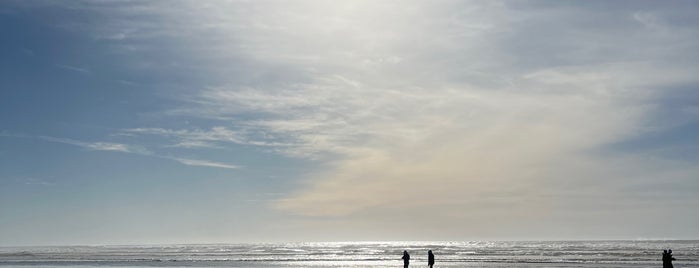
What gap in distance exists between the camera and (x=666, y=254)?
32.0 meters

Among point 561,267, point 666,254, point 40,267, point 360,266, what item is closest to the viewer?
point 666,254

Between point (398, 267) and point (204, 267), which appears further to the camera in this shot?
point (204, 267)

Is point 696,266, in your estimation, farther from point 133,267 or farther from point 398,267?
point 133,267

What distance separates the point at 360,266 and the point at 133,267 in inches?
781

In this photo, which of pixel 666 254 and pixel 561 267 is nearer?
pixel 666 254

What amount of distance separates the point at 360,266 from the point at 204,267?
13452 mm

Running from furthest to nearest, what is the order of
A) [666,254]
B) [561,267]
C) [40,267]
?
1. [40,267]
2. [561,267]
3. [666,254]

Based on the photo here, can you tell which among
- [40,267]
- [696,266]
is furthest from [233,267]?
[696,266]

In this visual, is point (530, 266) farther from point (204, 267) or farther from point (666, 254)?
point (204, 267)

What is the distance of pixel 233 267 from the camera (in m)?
53.1

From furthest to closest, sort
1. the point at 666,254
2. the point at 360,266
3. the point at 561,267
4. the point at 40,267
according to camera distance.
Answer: the point at 40,267 < the point at 360,266 < the point at 561,267 < the point at 666,254

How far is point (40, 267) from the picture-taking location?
55.4 metres

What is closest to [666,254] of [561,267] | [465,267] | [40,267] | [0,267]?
[561,267]

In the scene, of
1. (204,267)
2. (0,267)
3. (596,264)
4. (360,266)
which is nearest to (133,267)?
(204,267)
